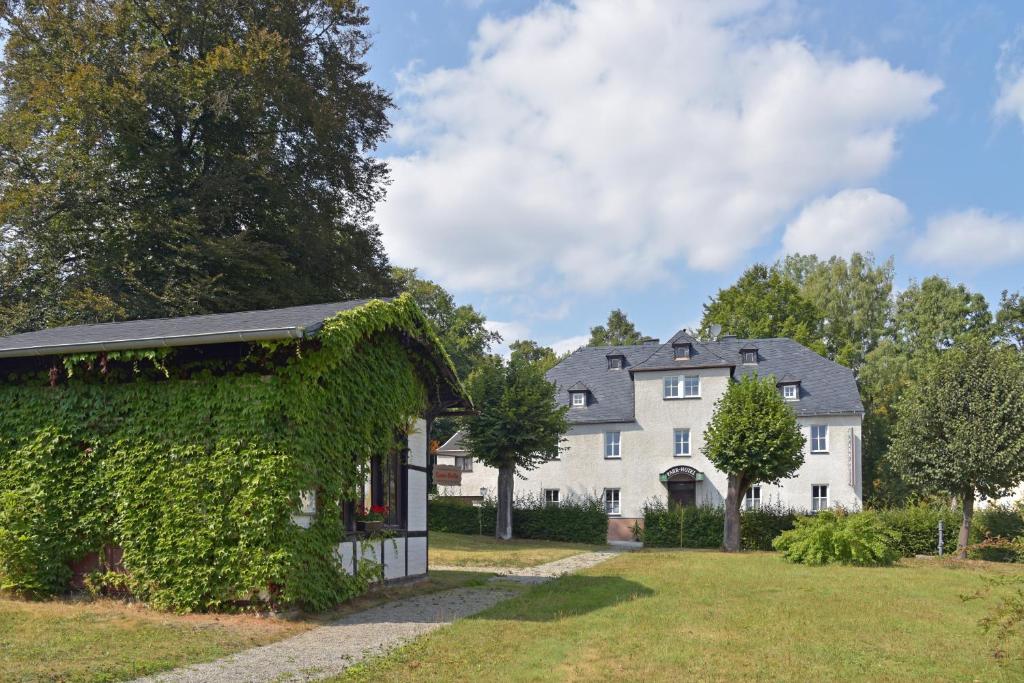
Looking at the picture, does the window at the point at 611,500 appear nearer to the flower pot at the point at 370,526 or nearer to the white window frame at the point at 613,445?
the white window frame at the point at 613,445

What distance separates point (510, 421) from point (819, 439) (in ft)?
51.6

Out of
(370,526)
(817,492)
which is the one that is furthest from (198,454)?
(817,492)

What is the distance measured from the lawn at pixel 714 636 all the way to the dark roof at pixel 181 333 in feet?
13.8

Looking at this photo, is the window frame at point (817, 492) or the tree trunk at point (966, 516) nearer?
the tree trunk at point (966, 516)

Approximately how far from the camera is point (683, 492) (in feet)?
130

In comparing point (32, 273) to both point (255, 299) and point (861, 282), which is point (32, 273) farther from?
point (861, 282)

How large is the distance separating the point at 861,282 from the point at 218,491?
55567mm

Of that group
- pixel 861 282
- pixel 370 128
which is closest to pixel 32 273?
pixel 370 128

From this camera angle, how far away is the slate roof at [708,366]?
3928 centimetres

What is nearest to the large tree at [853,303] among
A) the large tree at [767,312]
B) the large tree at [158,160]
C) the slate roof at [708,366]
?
the large tree at [767,312]

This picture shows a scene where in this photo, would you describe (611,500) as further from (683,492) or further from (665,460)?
(683,492)

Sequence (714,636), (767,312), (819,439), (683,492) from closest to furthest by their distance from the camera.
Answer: (714,636) → (819,439) → (683,492) → (767,312)

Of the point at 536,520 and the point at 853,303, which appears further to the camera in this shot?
the point at 853,303

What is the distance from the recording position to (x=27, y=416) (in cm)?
1267
